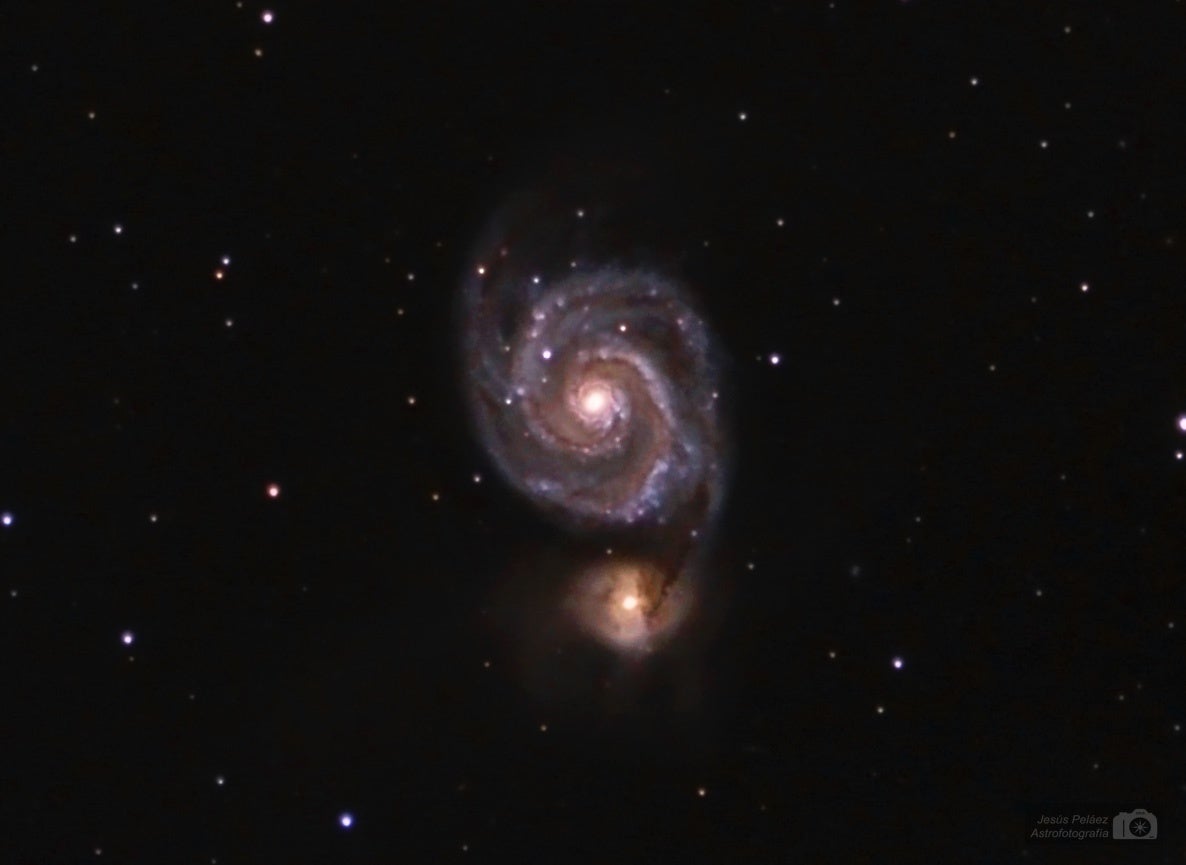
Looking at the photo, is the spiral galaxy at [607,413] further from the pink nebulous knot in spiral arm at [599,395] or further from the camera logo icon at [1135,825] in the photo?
the camera logo icon at [1135,825]

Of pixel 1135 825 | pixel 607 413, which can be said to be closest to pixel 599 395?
pixel 607 413

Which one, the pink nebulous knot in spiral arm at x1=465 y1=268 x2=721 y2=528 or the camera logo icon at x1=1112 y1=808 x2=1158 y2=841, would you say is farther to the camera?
the camera logo icon at x1=1112 y1=808 x2=1158 y2=841

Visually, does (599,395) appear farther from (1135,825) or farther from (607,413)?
(1135,825)

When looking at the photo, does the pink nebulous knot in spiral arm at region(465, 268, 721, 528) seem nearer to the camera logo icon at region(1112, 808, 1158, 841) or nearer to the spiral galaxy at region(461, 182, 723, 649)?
the spiral galaxy at region(461, 182, 723, 649)

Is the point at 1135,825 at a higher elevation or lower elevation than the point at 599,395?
lower

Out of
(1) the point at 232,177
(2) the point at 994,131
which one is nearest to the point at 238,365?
(1) the point at 232,177

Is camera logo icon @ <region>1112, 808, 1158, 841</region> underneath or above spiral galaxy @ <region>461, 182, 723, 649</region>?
underneath

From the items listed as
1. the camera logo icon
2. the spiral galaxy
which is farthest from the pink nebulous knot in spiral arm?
the camera logo icon
